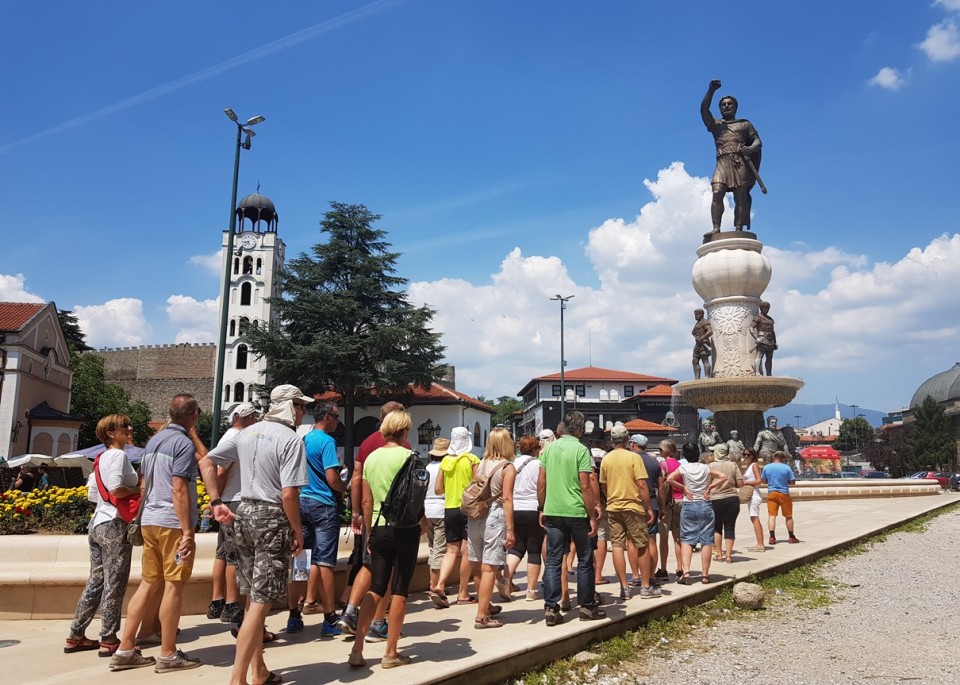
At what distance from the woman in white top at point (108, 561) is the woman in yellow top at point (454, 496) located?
2655 mm

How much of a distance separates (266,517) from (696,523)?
5180 millimetres

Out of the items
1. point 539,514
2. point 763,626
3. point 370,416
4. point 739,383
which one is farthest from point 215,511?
point 370,416

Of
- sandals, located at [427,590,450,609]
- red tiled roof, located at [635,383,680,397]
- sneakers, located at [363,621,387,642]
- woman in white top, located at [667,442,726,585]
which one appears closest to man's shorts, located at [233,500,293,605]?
sneakers, located at [363,621,387,642]

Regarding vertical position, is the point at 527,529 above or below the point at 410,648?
above

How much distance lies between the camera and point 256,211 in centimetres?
6550

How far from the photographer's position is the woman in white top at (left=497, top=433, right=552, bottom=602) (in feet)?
21.5

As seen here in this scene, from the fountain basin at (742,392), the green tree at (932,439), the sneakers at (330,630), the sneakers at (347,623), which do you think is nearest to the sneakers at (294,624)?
the sneakers at (330,630)

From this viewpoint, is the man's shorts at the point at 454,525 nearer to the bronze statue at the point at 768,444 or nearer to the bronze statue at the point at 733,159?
the bronze statue at the point at 768,444

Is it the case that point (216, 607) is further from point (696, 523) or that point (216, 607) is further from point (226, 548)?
point (696, 523)

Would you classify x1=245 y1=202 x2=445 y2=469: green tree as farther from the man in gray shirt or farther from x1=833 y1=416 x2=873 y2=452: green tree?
x1=833 y1=416 x2=873 y2=452: green tree

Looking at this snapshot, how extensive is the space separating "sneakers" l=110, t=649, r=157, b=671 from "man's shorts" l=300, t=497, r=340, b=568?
136 cm

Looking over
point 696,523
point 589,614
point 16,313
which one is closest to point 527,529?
point 589,614

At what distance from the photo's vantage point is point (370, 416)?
45.9m

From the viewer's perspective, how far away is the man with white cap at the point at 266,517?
12.9 feet
